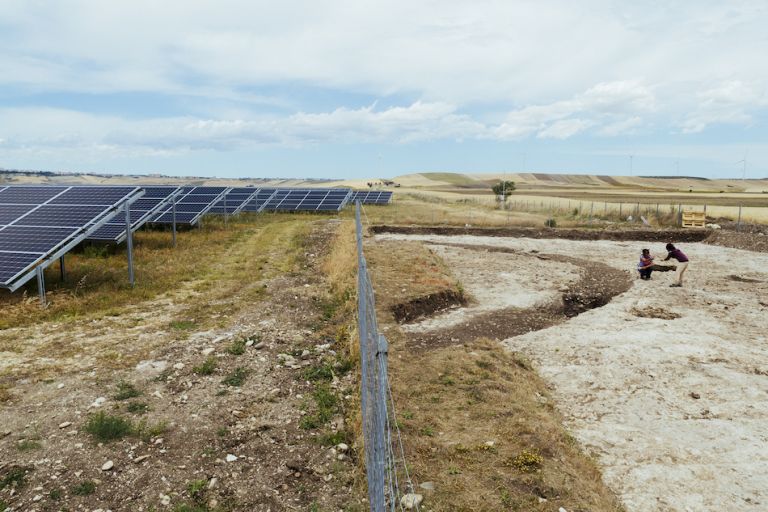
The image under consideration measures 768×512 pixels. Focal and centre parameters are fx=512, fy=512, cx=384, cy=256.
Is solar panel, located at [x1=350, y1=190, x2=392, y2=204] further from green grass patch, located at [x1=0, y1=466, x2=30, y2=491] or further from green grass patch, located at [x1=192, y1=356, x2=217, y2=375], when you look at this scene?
green grass patch, located at [x1=0, y1=466, x2=30, y2=491]

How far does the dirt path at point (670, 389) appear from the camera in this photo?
6.44m

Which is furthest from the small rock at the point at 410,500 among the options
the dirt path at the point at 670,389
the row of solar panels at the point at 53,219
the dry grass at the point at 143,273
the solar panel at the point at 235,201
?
the solar panel at the point at 235,201

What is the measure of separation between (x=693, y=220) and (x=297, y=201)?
29.9 m

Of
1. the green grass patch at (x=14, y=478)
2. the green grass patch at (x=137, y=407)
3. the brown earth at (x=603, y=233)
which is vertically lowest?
the green grass patch at (x=14, y=478)

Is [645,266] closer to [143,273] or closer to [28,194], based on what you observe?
[143,273]

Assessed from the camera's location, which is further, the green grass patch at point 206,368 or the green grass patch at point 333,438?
the green grass patch at point 206,368

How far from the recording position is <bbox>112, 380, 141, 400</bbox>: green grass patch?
7.61 metres

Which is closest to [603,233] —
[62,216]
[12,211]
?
[62,216]

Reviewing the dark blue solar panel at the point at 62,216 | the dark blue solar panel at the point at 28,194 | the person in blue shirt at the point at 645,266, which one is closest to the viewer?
the dark blue solar panel at the point at 62,216

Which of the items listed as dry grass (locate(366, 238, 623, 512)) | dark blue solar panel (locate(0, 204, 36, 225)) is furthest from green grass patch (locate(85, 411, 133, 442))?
dark blue solar panel (locate(0, 204, 36, 225))

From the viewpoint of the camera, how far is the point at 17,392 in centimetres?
770

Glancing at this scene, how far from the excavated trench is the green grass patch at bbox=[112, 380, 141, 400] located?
555 centimetres

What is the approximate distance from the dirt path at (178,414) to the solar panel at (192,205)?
14841mm

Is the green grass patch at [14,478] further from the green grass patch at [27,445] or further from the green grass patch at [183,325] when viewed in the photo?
the green grass patch at [183,325]
